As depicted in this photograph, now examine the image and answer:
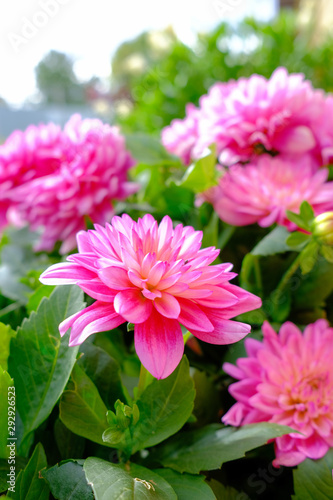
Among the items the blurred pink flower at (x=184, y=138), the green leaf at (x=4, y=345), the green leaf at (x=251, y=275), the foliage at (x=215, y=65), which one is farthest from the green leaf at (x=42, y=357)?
the foliage at (x=215, y=65)

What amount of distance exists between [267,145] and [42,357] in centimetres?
27

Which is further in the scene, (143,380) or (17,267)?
(17,267)

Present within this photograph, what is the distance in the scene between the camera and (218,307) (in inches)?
7.7

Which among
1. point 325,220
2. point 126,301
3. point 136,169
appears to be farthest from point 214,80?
point 126,301

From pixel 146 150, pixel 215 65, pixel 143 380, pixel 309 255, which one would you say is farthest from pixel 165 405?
pixel 215 65

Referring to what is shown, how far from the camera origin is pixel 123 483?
189 millimetres

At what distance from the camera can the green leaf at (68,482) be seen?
196 millimetres

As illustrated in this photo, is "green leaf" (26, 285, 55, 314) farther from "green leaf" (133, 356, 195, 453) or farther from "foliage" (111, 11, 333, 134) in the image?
"foliage" (111, 11, 333, 134)

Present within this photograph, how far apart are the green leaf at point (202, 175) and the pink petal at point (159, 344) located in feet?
0.58

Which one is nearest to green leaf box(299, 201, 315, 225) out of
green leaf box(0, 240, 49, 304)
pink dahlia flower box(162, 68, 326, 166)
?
pink dahlia flower box(162, 68, 326, 166)

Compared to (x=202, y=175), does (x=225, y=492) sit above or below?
below

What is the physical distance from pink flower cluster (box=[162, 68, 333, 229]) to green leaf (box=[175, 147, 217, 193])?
1 cm

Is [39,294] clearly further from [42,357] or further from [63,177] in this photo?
[63,177]

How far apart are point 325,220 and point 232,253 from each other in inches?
4.4
